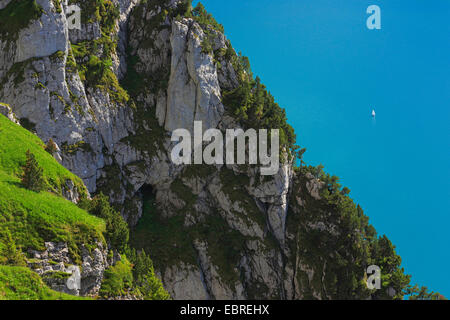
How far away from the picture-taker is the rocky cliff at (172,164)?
6462 centimetres

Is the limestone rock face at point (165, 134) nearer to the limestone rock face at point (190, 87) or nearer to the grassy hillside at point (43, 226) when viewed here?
the limestone rock face at point (190, 87)

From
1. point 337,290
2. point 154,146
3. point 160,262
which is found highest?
point 154,146

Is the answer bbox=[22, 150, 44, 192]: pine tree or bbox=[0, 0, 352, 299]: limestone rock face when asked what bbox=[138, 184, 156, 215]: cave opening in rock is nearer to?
bbox=[0, 0, 352, 299]: limestone rock face

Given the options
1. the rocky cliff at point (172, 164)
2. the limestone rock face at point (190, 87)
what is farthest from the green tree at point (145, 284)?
the limestone rock face at point (190, 87)

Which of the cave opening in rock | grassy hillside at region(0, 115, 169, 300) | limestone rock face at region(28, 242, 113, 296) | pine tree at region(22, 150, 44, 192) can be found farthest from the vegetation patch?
limestone rock face at region(28, 242, 113, 296)

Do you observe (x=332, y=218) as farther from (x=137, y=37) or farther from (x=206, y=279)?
(x=137, y=37)

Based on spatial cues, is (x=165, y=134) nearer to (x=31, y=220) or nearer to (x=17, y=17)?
(x=17, y=17)

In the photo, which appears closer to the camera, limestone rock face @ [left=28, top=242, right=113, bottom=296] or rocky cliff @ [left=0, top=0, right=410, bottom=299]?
limestone rock face @ [left=28, top=242, right=113, bottom=296]

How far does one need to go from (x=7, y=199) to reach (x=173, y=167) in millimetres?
50889

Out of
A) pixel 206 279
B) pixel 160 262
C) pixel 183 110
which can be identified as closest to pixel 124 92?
pixel 183 110

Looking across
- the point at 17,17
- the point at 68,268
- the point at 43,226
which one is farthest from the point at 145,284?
the point at 17,17

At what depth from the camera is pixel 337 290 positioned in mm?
70438

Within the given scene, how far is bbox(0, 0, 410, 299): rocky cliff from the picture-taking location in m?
64.6
